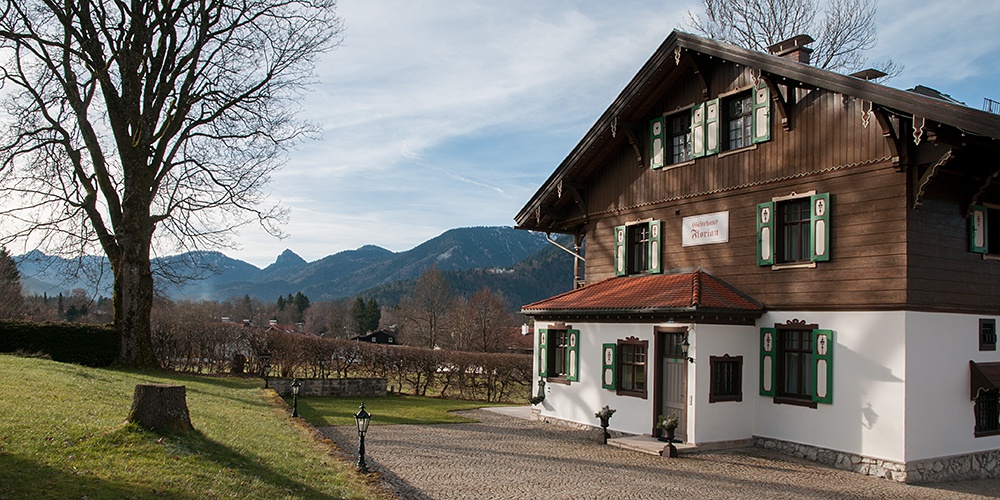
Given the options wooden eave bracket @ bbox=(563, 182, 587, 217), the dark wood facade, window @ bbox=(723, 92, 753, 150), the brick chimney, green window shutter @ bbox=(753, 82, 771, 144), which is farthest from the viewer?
wooden eave bracket @ bbox=(563, 182, 587, 217)

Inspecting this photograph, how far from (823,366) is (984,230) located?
4.08m

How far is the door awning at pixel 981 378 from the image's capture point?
1338cm

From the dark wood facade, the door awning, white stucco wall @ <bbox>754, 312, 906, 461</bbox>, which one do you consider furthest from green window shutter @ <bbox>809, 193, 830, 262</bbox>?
the door awning

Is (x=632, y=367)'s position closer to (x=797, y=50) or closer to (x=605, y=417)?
(x=605, y=417)

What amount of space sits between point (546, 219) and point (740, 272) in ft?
22.0

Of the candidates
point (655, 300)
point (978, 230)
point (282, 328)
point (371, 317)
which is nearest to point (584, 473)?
point (655, 300)

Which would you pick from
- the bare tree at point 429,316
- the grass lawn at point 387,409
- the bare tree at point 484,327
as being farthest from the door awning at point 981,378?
the bare tree at point 429,316

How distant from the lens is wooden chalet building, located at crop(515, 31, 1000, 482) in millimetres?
Answer: 12797

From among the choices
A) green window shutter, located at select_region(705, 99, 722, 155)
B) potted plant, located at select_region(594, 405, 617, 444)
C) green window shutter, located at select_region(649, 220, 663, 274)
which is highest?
green window shutter, located at select_region(705, 99, 722, 155)

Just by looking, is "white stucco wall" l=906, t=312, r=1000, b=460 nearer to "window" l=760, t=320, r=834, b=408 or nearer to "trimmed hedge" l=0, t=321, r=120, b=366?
"window" l=760, t=320, r=834, b=408

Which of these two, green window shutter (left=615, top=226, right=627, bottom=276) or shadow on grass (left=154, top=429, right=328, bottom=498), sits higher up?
green window shutter (left=615, top=226, right=627, bottom=276)

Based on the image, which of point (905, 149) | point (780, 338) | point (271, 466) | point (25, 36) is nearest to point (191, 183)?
point (25, 36)

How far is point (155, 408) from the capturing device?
9188 mm

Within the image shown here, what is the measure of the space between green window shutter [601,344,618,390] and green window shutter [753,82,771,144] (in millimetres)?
5586
